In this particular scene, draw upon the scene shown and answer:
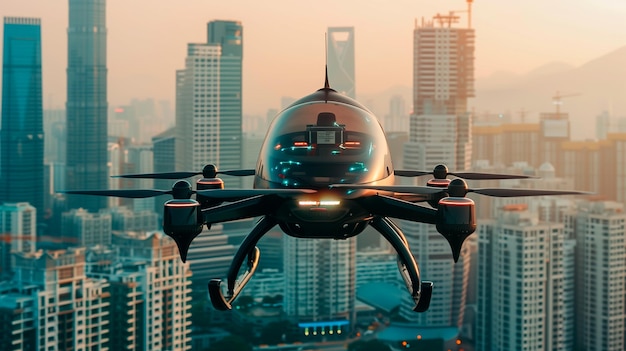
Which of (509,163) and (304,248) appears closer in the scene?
(304,248)

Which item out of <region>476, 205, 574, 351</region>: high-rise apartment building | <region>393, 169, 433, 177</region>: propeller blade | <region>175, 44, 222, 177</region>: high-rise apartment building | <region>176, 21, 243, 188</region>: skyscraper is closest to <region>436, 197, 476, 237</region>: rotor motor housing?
<region>393, 169, 433, 177</region>: propeller blade

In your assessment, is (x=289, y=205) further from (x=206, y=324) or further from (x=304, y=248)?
(x=304, y=248)

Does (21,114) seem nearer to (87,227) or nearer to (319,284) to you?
(87,227)

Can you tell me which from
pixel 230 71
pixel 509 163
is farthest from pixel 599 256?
pixel 230 71

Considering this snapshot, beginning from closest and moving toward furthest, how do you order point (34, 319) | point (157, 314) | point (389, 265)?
point (34, 319)
point (157, 314)
point (389, 265)

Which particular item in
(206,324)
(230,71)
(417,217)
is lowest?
(206,324)

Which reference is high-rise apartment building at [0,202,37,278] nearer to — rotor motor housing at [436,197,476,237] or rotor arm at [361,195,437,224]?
rotor arm at [361,195,437,224]

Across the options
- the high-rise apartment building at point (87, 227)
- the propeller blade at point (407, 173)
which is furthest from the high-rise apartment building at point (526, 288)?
the propeller blade at point (407, 173)
